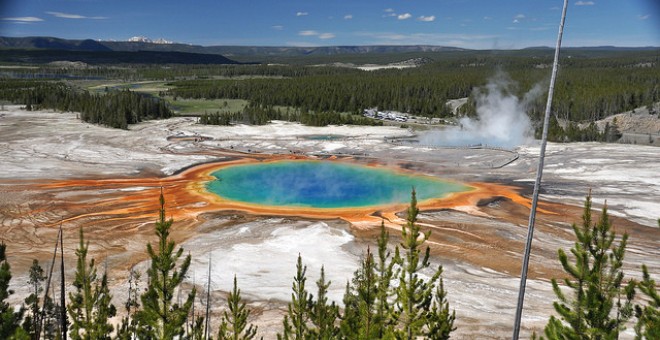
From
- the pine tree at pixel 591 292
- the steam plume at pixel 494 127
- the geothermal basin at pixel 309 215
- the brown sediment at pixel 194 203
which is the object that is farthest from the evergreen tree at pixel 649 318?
the steam plume at pixel 494 127

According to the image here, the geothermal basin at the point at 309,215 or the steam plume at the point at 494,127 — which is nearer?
the geothermal basin at the point at 309,215

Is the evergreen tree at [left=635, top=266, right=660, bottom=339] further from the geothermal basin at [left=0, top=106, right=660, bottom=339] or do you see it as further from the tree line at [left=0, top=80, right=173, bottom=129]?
the tree line at [left=0, top=80, right=173, bottom=129]

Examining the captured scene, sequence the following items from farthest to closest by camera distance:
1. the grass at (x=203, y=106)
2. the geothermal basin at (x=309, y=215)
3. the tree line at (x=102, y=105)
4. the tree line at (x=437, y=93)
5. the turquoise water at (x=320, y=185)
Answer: the grass at (x=203, y=106), the tree line at (x=437, y=93), the tree line at (x=102, y=105), the turquoise water at (x=320, y=185), the geothermal basin at (x=309, y=215)

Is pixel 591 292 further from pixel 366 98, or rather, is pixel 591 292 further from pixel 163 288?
pixel 366 98

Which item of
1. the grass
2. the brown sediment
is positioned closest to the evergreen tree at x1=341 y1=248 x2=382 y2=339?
the brown sediment

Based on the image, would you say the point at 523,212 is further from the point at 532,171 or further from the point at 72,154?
the point at 72,154

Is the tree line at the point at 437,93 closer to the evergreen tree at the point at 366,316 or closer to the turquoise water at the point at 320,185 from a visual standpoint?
the turquoise water at the point at 320,185

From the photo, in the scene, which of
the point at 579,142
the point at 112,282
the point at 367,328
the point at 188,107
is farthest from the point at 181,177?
the point at 188,107
